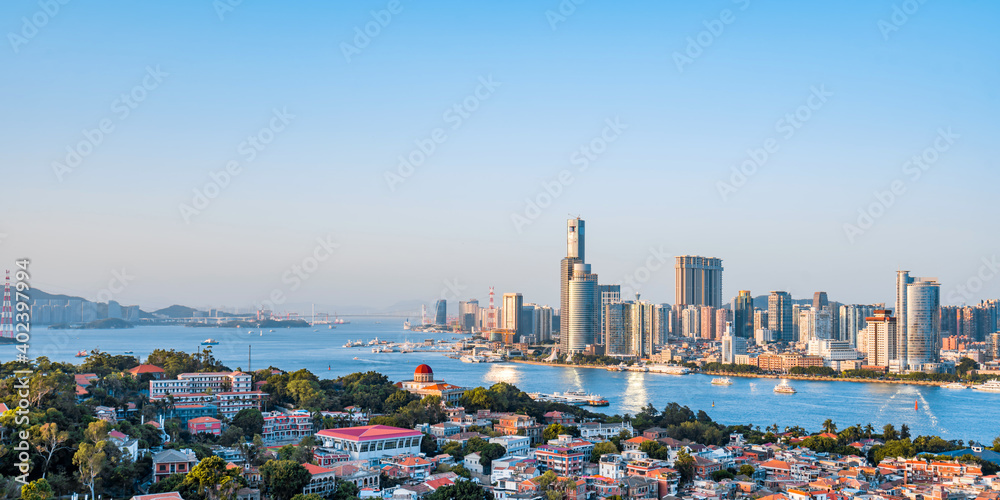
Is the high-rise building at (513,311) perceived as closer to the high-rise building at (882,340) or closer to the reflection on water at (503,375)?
the reflection on water at (503,375)

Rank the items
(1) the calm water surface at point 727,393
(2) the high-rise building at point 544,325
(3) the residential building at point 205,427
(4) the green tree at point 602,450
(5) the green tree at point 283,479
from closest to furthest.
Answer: (5) the green tree at point 283,479 < (4) the green tree at point 602,450 < (3) the residential building at point 205,427 < (1) the calm water surface at point 727,393 < (2) the high-rise building at point 544,325

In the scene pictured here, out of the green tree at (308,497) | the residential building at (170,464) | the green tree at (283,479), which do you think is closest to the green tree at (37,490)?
the residential building at (170,464)

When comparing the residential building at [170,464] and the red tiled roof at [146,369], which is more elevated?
the red tiled roof at [146,369]

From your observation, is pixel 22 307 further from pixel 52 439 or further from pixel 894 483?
pixel 894 483

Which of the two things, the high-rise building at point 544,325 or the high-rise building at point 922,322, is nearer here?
the high-rise building at point 922,322

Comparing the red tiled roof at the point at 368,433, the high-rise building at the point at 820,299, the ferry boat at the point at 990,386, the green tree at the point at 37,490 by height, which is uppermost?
the high-rise building at the point at 820,299

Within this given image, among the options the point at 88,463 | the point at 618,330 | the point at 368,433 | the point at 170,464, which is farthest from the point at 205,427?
the point at 618,330
